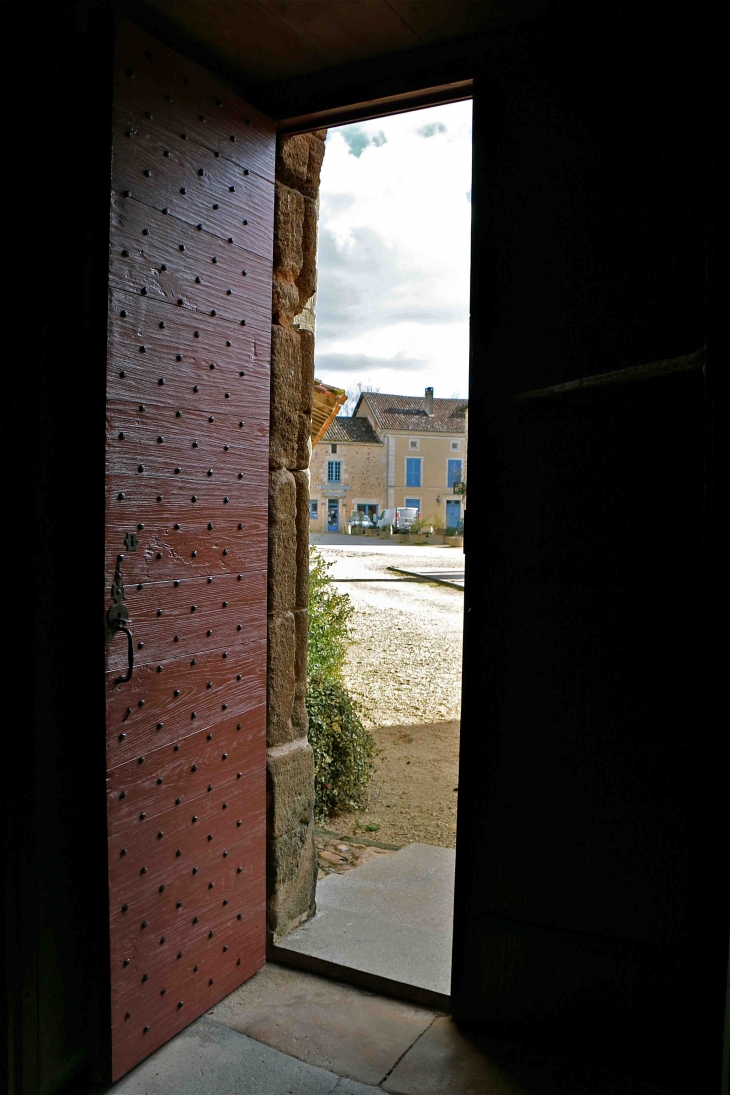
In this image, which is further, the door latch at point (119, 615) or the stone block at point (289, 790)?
the stone block at point (289, 790)

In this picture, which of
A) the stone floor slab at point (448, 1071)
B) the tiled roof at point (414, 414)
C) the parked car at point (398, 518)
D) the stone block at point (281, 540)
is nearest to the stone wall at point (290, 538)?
the stone block at point (281, 540)

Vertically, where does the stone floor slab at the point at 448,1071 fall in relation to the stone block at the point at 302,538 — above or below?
below

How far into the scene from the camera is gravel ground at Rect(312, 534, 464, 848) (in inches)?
200

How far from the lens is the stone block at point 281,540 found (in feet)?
8.21

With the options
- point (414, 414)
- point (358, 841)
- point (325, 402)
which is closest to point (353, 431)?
point (414, 414)

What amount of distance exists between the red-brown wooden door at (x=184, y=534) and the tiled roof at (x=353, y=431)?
36.3 metres

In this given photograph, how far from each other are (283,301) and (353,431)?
124 feet

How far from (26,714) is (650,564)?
4.75ft

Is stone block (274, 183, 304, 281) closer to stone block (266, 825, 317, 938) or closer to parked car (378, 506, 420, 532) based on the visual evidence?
stone block (266, 825, 317, 938)

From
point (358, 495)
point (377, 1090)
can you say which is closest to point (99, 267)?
point (377, 1090)

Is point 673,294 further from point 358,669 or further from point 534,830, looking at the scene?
point 358,669

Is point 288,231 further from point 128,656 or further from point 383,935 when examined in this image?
point 383,935

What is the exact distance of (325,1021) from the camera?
220 centimetres

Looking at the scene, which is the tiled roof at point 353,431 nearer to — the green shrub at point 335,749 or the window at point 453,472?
the window at point 453,472
